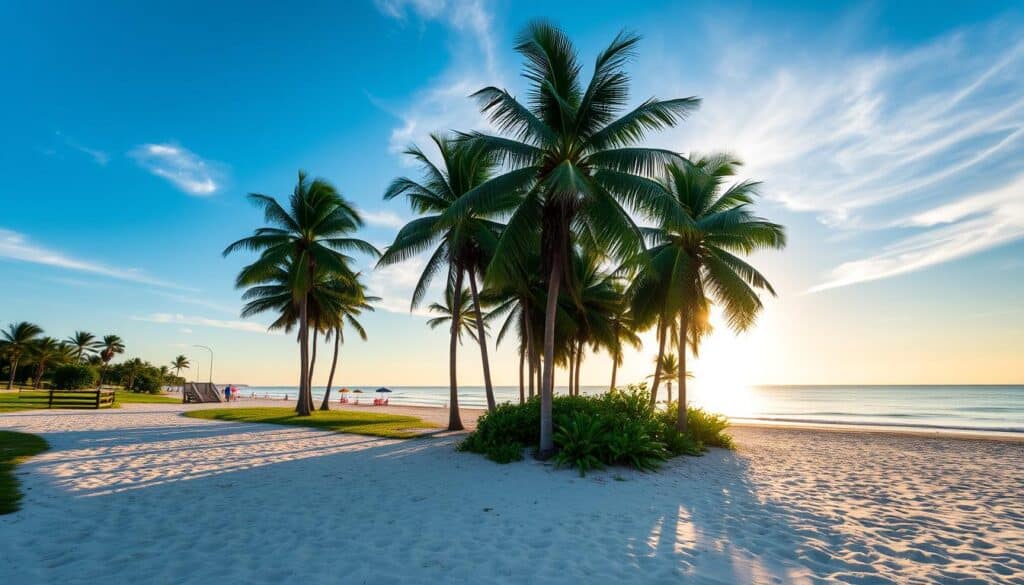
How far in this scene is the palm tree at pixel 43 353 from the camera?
5219 cm

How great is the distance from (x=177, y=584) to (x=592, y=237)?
1036 centimetres

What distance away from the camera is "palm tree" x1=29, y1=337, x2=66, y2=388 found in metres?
52.2

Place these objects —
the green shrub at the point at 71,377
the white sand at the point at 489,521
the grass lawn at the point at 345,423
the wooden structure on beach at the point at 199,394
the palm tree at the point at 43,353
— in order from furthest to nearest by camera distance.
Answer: the palm tree at the point at 43,353
the wooden structure on beach at the point at 199,394
the green shrub at the point at 71,377
the grass lawn at the point at 345,423
the white sand at the point at 489,521

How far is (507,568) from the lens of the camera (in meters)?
4.79

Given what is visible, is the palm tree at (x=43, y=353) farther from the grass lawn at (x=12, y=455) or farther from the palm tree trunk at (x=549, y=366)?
the palm tree trunk at (x=549, y=366)

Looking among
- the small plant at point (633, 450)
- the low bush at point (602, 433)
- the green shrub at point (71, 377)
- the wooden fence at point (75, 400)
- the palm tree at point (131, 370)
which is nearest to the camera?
the small plant at point (633, 450)

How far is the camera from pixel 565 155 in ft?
36.7

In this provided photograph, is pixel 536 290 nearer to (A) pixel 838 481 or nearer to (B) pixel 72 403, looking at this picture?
(A) pixel 838 481

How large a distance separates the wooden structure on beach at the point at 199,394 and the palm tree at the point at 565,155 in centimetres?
3693

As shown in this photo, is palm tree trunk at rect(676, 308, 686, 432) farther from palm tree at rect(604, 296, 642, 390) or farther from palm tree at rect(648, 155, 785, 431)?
palm tree at rect(604, 296, 642, 390)

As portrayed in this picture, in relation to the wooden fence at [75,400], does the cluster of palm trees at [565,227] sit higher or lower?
higher

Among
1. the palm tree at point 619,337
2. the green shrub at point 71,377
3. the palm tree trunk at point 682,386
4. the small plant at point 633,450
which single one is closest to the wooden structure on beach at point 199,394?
the green shrub at point 71,377

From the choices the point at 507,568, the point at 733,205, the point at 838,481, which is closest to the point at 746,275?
the point at 733,205

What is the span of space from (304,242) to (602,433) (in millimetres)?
17159
